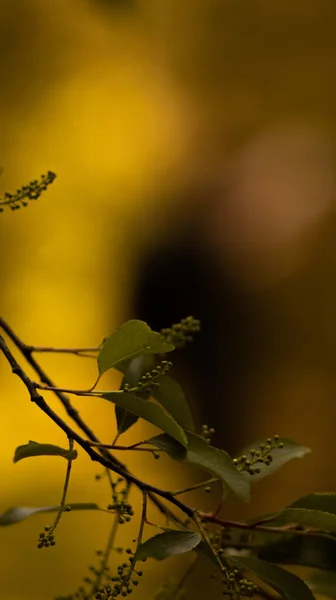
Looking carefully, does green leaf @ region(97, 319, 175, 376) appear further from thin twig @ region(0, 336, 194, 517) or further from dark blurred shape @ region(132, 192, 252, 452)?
dark blurred shape @ region(132, 192, 252, 452)

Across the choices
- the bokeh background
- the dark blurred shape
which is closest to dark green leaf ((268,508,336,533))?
the bokeh background

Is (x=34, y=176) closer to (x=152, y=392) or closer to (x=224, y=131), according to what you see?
(x=224, y=131)

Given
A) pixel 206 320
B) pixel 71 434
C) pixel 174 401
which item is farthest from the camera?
pixel 206 320

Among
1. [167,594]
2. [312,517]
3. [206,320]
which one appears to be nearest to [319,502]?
[312,517]

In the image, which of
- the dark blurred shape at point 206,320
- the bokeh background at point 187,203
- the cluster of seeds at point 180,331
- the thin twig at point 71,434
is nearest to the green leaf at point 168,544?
the thin twig at point 71,434

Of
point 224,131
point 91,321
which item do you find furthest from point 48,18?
point 91,321

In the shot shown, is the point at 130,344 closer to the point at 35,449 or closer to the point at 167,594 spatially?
the point at 35,449
